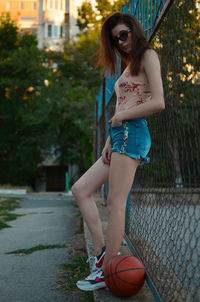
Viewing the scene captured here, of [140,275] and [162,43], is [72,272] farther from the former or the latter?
[162,43]

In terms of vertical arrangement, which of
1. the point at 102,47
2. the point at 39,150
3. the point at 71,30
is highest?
the point at 71,30

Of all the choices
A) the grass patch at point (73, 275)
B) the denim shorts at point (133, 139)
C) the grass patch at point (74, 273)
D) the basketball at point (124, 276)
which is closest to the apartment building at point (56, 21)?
the grass patch at point (74, 273)

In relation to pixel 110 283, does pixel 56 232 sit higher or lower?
lower

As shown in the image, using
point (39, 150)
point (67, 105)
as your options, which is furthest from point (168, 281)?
point (39, 150)

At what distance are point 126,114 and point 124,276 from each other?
3.21ft

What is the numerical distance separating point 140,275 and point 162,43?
5.10 ft

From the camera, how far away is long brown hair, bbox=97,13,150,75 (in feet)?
7.24

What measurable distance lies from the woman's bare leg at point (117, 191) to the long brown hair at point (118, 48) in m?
0.55

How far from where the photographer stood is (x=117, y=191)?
7.49 ft

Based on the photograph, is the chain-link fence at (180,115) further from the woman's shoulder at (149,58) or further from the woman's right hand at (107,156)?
the woman's right hand at (107,156)

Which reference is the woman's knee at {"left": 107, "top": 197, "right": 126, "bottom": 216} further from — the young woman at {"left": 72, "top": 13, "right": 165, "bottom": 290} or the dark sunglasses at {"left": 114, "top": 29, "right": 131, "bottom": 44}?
the dark sunglasses at {"left": 114, "top": 29, "right": 131, "bottom": 44}

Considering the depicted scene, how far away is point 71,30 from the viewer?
1303 inches

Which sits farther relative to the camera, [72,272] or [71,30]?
[71,30]

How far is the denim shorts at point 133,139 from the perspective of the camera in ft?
7.36
